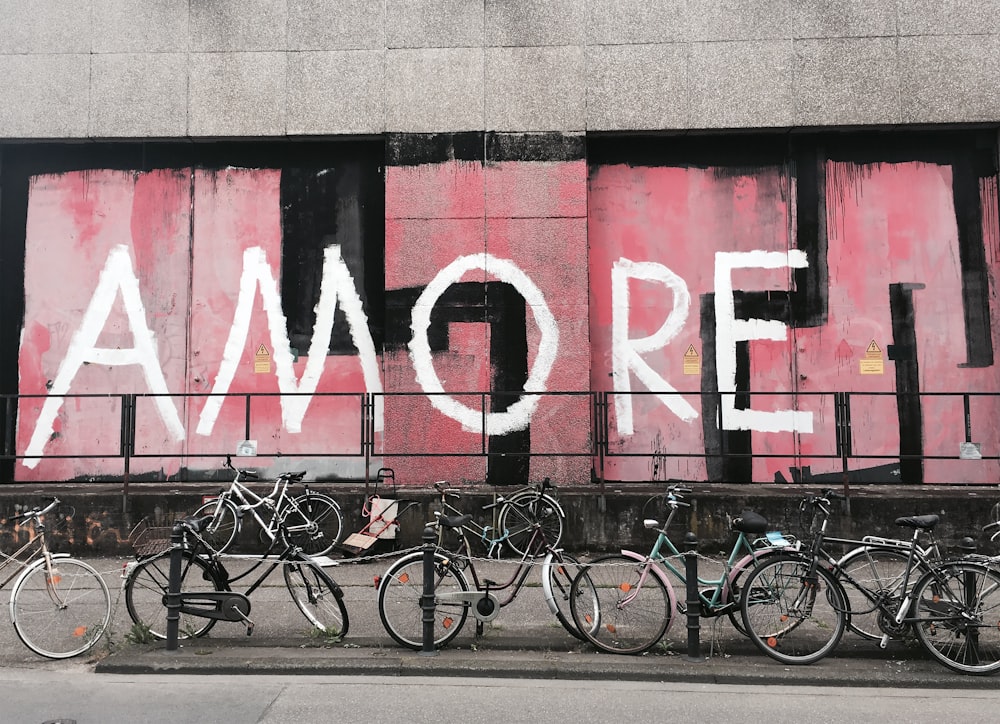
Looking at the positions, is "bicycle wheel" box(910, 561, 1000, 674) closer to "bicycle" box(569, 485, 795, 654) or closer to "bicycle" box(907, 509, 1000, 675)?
"bicycle" box(907, 509, 1000, 675)

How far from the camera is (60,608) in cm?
625

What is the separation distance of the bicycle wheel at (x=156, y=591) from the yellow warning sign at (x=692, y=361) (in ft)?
22.9

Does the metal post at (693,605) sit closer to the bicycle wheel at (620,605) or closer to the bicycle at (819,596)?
the bicycle wheel at (620,605)

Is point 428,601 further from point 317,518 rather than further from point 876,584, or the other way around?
point 317,518

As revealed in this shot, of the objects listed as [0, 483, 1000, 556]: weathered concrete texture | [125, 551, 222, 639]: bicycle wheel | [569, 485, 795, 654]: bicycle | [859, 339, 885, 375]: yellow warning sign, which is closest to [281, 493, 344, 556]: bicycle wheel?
[0, 483, 1000, 556]: weathered concrete texture

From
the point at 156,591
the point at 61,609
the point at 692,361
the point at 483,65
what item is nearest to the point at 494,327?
the point at 692,361

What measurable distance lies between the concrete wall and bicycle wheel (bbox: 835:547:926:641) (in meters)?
6.73

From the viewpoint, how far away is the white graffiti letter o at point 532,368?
415 inches

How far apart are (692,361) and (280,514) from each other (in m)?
6.02

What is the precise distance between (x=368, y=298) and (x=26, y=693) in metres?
6.86

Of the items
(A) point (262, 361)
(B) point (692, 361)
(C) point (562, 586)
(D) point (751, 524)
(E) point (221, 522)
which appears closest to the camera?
(D) point (751, 524)

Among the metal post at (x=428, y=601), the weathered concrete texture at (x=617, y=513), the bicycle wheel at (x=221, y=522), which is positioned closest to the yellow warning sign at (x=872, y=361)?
the weathered concrete texture at (x=617, y=513)

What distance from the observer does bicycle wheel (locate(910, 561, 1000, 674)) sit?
→ 5848 mm

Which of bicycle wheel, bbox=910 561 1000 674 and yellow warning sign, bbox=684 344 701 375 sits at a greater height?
yellow warning sign, bbox=684 344 701 375
